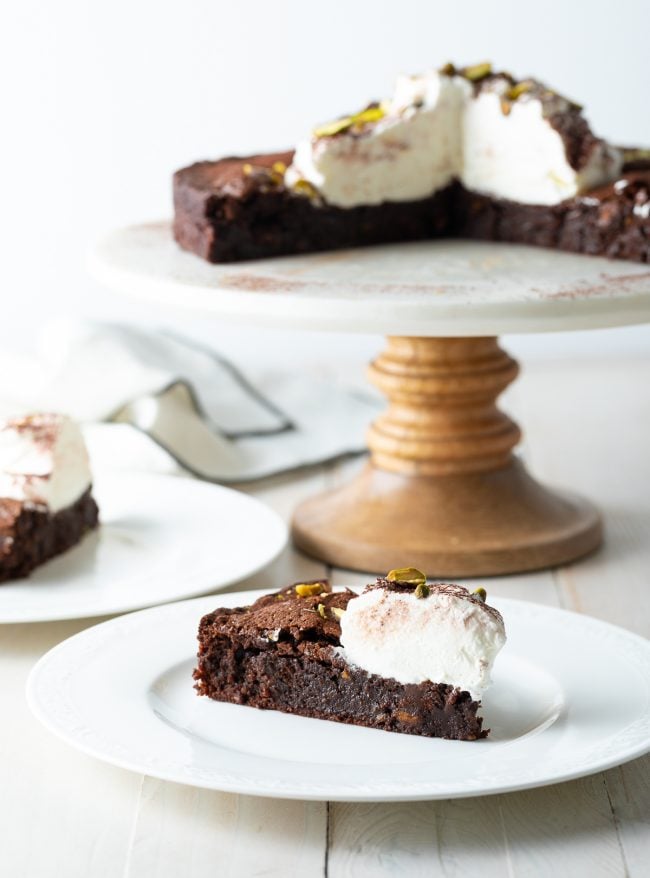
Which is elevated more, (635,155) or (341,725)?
(635,155)

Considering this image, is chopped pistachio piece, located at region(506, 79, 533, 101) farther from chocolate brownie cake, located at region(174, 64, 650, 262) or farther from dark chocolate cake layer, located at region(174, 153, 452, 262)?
dark chocolate cake layer, located at region(174, 153, 452, 262)

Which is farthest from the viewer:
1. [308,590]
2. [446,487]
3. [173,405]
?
[173,405]

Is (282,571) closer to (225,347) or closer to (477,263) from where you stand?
(477,263)

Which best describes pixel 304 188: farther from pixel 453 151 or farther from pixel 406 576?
pixel 406 576

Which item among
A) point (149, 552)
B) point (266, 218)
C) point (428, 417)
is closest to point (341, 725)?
point (149, 552)

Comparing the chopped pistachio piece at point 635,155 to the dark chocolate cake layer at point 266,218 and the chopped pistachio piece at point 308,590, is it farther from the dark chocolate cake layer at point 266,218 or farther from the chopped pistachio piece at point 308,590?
the chopped pistachio piece at point 308,590

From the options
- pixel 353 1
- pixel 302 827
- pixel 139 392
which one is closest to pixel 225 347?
pixel 353 1
